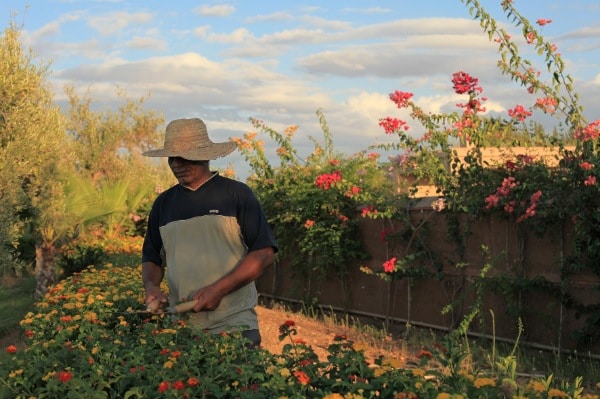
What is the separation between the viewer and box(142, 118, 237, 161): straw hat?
5242mm

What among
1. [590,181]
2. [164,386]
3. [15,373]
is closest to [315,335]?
[590,181]

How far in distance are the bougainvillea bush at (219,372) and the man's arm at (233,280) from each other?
0.17 meters

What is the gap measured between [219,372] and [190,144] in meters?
1.46

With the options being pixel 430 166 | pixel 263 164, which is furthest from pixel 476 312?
pixel 263 164

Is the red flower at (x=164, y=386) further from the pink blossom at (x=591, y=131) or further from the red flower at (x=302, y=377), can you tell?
the pink blossom at (x=591, y=131)

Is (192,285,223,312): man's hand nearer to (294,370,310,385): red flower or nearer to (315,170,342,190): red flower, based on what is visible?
(294,370,310,385): red flower

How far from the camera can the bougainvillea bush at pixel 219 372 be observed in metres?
3.85

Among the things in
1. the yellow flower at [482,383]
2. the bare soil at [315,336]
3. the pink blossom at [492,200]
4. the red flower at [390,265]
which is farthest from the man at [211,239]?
the red flower at [390,265]

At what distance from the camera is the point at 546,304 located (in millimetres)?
10406

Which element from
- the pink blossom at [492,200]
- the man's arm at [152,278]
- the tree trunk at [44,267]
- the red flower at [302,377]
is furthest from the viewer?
the tree trunk at [44,267]

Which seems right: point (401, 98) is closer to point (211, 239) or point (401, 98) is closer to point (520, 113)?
point (520, 113)

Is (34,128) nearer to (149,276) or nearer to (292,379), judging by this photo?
(149,276)

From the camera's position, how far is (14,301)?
20.3 m

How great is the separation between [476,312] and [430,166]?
1978 mm
